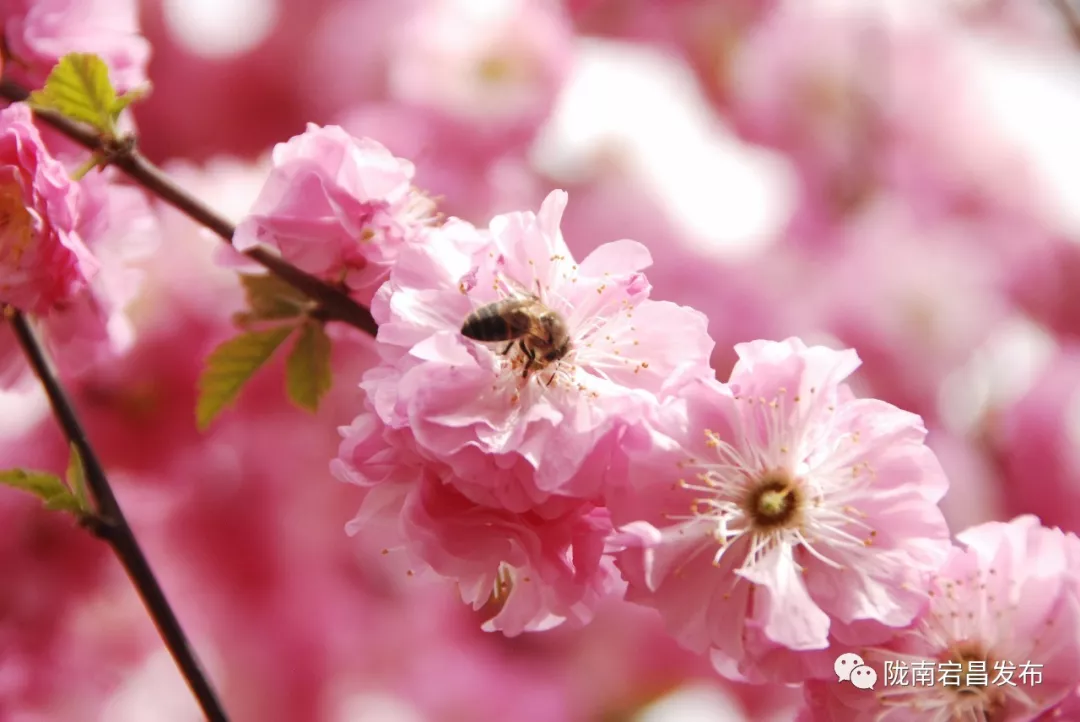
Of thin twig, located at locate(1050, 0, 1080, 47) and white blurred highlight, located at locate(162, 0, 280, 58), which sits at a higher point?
thin twig, located at locate(1050, 0, 1080, 47)

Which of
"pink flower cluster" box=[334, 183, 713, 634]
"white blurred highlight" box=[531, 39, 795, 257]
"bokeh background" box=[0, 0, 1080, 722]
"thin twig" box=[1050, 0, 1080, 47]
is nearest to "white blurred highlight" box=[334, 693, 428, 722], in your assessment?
"bokeh background" box=[0, 0, 1080, 722]

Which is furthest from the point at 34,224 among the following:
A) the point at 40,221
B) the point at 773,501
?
the point at 773,501

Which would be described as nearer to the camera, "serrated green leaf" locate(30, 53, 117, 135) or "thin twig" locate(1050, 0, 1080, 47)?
"serrated green leaf" locate(30, 53, 117, 135)

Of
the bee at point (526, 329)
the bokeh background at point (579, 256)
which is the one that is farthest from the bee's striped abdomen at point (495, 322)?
the bokeh background at point (579, 256)

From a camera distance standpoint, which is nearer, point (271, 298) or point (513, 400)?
point (513, 400)

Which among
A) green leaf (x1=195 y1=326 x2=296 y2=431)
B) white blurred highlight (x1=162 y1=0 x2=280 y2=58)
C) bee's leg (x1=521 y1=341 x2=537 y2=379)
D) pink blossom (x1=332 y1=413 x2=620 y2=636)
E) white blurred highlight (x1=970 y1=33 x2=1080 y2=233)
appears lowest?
pink blossom (x1=332 y1=413 x2=620 y2=636)

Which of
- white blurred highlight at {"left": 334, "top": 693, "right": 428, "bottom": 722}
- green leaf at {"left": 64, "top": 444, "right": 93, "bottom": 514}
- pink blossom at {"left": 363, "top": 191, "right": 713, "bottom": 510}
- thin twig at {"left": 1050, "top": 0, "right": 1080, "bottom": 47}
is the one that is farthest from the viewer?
white blurred highlight at {"left": 334, "top": 693, "right": 428, "bottom": 722}

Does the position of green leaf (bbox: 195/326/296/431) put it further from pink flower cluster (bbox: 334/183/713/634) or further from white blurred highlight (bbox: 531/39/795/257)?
white blurred highlight (bbox: 531/39/795/257)

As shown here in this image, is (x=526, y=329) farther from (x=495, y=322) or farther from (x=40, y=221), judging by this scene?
(x=40, y=221)
